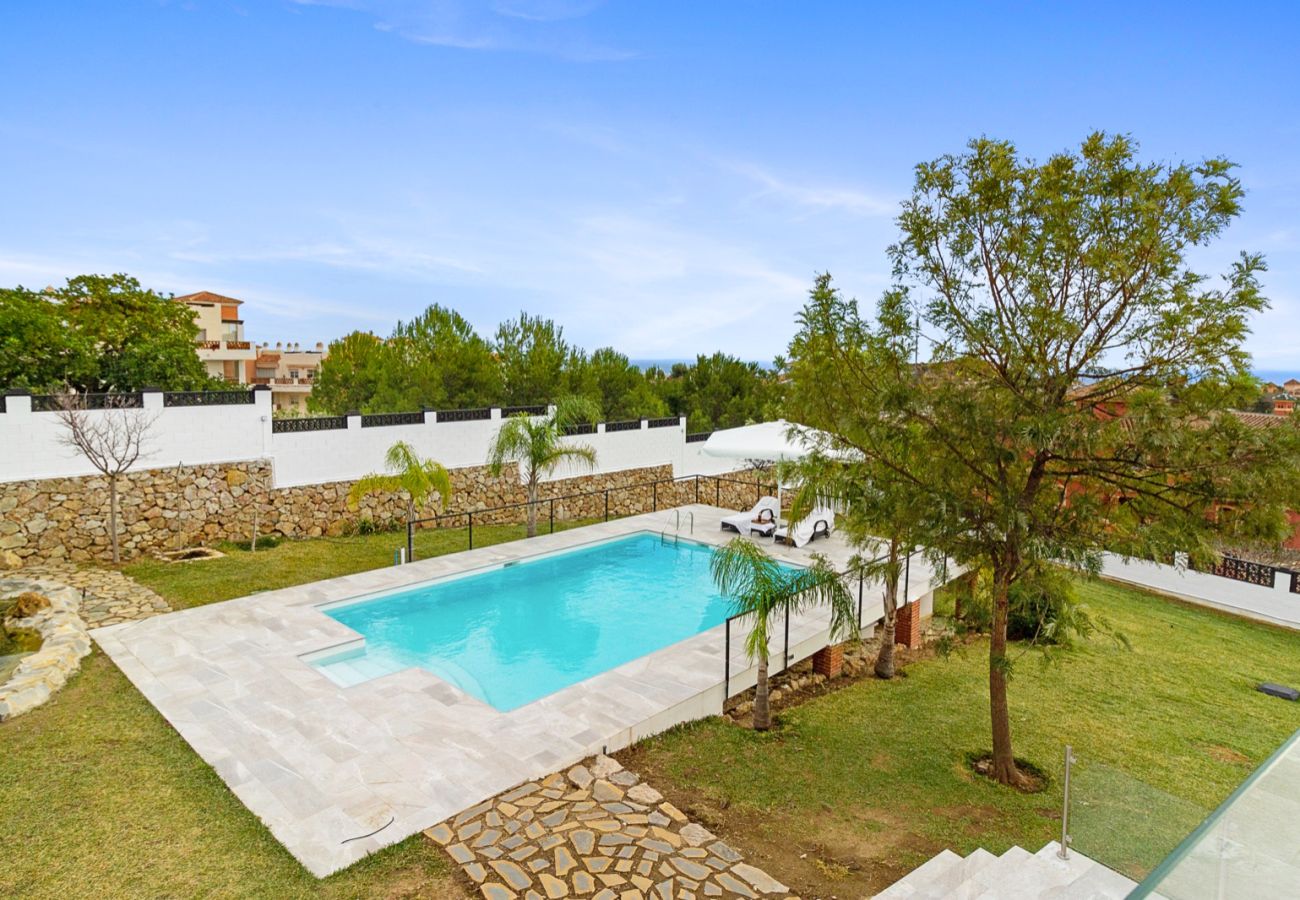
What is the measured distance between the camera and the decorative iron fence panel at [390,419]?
48.7 feet

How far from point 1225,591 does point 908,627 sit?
28.5 ft

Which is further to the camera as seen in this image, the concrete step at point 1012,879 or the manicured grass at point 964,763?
the manicured grass at point 964,763

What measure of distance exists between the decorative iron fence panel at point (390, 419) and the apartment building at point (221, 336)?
3307 centimetres

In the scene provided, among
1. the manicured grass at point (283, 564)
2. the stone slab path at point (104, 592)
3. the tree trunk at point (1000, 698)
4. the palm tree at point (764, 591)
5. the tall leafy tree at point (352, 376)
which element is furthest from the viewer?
the tall leafy tree at point (352, 376)

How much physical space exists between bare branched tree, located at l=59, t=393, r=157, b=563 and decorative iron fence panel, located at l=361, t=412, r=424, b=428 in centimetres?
374

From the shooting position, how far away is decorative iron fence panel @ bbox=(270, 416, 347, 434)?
44.8 feet

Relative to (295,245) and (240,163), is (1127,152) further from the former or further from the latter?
(295,245)

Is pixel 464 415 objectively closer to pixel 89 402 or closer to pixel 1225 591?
pixel 89 402

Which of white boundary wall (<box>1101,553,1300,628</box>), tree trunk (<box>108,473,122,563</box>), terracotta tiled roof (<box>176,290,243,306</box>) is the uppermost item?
terracotta tiled roof (<box>176,290,243,306</box>)

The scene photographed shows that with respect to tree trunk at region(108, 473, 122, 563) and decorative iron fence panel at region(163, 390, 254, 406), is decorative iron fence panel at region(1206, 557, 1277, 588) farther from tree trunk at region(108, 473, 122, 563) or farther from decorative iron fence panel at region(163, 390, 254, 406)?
tree trunk at region(108, 473, 122, 563)

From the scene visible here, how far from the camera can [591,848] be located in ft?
15.0

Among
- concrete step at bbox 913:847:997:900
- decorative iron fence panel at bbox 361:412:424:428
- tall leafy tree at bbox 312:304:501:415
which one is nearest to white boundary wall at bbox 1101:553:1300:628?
concrete step at bbox 913:847:997:900

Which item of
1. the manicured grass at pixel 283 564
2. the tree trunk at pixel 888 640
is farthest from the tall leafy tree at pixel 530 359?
the tree trunk at pixel 888 640

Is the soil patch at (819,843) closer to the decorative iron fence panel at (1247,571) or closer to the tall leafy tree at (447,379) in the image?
the decorative iron fence panel at (1247,571)
